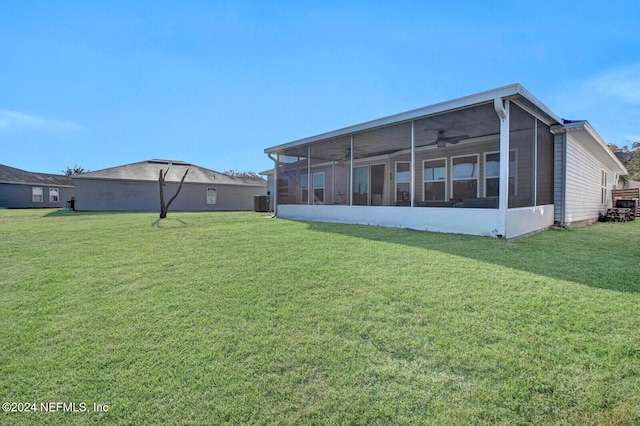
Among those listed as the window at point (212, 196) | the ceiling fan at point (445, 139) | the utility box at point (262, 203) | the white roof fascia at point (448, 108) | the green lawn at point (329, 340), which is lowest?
the green lawn at point (329, 340)

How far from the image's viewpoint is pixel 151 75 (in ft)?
38.8

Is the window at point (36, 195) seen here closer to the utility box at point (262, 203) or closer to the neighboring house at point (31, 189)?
the neighboring house at point (31, 189)

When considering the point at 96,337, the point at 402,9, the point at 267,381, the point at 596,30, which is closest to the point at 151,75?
the point at 402,9

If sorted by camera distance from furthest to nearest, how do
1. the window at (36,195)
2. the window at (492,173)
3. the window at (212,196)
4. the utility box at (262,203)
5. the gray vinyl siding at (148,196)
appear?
1. the window at (36,195)
2. the window at (212,196)
3. the gray vinyl siding at (148,196)
4. the utility box at (262,203)
5. the window at (492,173)

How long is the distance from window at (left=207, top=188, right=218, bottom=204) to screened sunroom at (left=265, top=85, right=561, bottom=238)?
1101cm

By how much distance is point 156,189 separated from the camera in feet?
→ 63.6

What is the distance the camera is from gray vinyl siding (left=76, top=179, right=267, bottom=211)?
1752 centimetres

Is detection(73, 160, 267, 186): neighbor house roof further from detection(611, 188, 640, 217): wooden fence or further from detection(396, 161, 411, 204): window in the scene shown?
detection(611, 188, 640, 217): wooden fence

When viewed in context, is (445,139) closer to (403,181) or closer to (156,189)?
(403,181)

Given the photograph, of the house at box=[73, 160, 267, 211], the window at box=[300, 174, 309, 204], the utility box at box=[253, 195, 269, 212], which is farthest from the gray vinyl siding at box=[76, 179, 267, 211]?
the window at box=[300, 174, 309, 204]

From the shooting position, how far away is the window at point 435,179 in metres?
9.62

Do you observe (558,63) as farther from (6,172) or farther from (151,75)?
(6,172)

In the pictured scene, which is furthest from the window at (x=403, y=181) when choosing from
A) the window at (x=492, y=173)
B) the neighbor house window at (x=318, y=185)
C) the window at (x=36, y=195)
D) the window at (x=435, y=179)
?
the window at (x=36, y=195)

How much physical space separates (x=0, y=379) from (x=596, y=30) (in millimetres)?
14331
